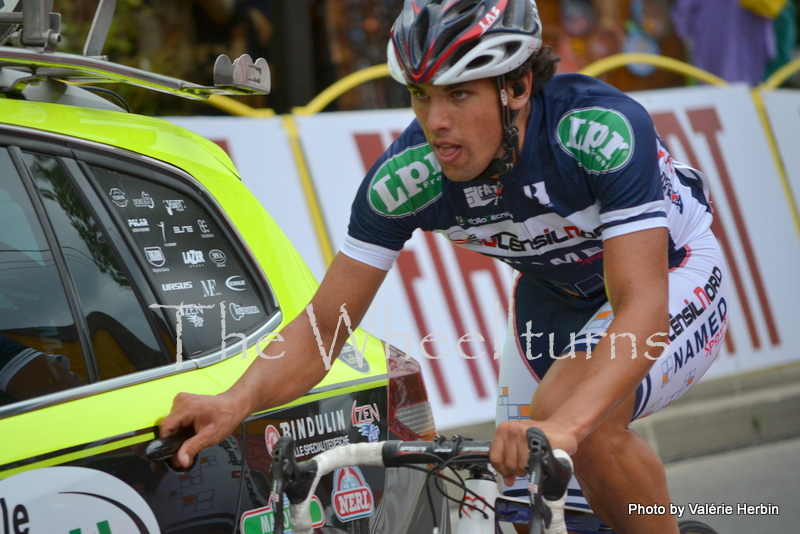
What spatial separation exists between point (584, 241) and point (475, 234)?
0.31m

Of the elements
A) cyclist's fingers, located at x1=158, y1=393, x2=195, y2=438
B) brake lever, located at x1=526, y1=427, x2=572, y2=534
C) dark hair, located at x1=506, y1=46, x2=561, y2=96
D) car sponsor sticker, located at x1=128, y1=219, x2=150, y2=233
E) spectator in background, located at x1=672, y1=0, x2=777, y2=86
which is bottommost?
brake lever, located at x1=526, y1=427, x2=572, y2=534

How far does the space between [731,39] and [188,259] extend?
814 cm

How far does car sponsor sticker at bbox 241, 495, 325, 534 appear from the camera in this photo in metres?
2.33

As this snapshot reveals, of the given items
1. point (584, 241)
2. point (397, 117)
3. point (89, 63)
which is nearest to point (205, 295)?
point (89, 63)

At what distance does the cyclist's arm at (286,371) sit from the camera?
225cm

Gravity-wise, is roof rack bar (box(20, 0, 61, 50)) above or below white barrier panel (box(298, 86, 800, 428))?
above

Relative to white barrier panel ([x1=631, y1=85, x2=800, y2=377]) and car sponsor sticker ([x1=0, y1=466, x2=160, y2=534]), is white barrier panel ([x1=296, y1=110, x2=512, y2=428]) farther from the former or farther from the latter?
car sponsor sticker ([x1=0, y1=466, x2=160, y2=534])

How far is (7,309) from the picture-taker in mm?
2219

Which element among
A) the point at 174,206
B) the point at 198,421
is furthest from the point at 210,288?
the point at 198,421

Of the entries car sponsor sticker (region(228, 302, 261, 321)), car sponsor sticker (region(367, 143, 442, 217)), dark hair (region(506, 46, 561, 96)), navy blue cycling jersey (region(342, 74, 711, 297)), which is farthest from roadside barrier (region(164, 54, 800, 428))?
car sponsor sticker (region(228, 302, 261, 321))

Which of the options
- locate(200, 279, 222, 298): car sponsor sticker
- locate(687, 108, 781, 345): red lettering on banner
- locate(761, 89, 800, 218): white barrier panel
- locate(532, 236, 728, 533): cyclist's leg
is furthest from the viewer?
locate(761, 89, 800, 218): white barrier panel

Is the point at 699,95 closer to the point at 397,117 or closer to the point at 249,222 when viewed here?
the point at 397,117

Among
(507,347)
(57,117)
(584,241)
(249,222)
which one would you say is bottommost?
(507,347)

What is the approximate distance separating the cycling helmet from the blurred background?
179 inches
